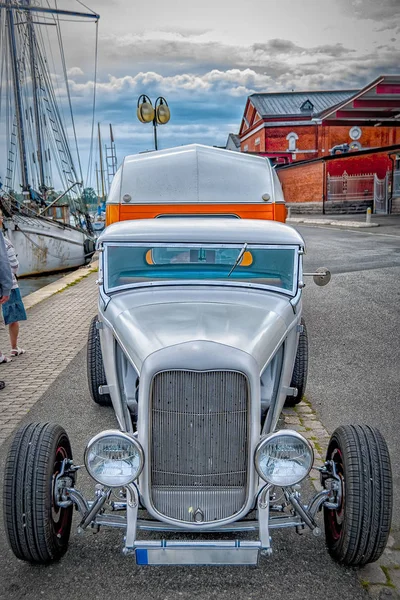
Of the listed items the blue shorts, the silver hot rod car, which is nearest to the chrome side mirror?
the silver hot rod car

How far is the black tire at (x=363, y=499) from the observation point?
2.90m

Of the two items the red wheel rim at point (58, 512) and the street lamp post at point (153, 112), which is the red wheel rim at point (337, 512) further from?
the street lamp post at point (153, 112)

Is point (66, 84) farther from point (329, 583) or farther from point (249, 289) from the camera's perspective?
point (329, 583)

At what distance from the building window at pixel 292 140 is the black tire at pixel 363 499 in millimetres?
51541

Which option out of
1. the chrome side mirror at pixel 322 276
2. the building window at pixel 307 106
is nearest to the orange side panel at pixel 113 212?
the chrome side mirror at pixel 322 276

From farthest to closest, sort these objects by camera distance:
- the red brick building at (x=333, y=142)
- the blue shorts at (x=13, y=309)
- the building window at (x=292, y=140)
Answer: the building window at (x=292, y=140) < the red brick building at (x=333, y=142) < the blue shorts at (x=13, y=309)

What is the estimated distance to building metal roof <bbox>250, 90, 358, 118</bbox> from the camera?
53.3 m

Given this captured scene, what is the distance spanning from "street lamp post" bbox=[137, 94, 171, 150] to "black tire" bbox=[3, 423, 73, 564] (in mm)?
9104

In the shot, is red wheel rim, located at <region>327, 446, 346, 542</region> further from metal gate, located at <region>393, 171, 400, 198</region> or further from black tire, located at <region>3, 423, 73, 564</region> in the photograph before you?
metal gate, located at <region>393, 171, 400, 198</region>

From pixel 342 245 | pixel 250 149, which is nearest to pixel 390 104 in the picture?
pixel 342 245

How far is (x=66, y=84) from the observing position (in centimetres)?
2433

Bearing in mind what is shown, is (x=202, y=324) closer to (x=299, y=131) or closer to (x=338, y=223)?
(x=338, y=223)

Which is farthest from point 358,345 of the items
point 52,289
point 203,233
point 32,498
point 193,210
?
point 52,289

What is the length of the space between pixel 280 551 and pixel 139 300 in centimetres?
182
